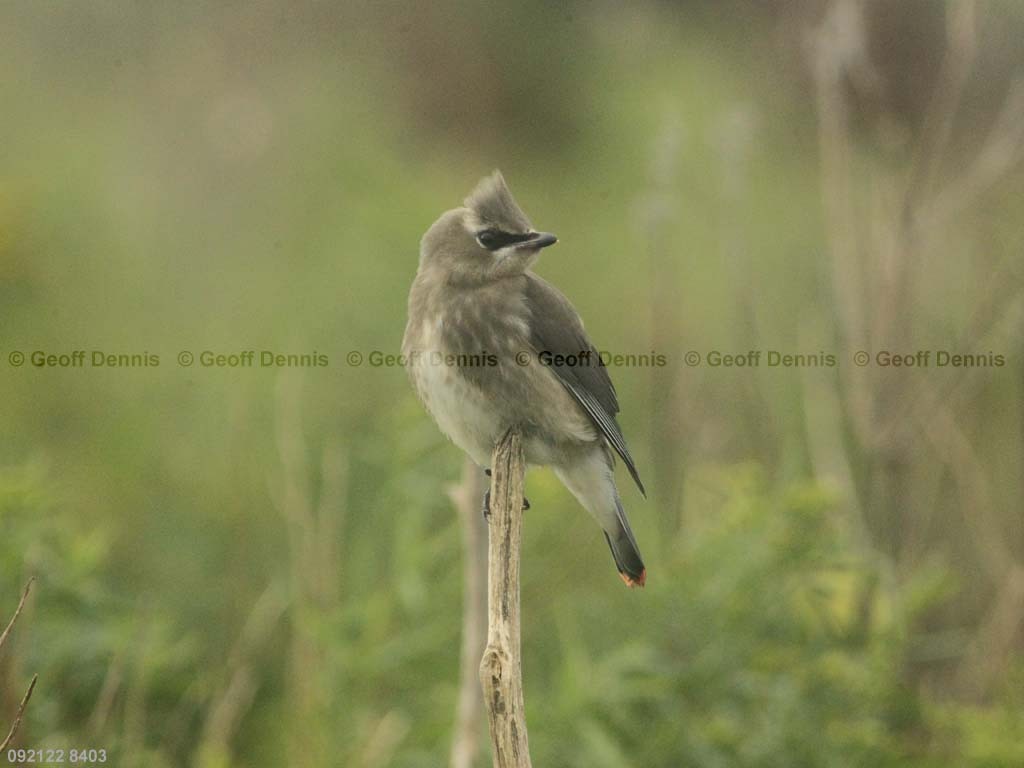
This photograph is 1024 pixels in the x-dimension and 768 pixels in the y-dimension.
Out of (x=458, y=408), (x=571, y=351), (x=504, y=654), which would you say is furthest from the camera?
(x=571, y=351)

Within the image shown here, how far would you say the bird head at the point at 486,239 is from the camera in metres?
4.21

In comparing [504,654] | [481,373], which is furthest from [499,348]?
[504,654]

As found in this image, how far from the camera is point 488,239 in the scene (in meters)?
4.26

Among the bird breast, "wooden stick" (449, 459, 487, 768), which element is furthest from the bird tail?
"wooden stick" (449, 459, 487, 768)

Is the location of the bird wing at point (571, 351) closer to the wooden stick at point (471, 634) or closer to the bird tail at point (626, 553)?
the bird tail at point (626, 553)

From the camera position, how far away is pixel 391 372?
672 cm

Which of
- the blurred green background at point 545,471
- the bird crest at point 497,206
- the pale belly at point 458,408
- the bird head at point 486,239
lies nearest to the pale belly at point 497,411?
the pale belly at point 458,408

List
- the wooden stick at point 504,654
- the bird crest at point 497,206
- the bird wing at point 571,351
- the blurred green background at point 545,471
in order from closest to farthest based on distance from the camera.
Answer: the wooden stick at point 504,654
the bird crest at point 497,206
the bird wing at point 571,351
the blurred green background at point 545,471

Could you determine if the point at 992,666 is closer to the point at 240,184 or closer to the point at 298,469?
the point at 298,469

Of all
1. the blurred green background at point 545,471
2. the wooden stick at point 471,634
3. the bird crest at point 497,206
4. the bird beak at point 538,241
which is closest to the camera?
the wooden stick at point 471,634

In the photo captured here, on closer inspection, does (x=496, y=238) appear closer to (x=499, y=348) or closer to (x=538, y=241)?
(x=538, y=241)

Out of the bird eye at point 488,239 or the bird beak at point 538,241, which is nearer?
the bird beak at point 538,241

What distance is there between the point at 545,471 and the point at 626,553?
2.95 feet

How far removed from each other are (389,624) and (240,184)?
14.1ft
